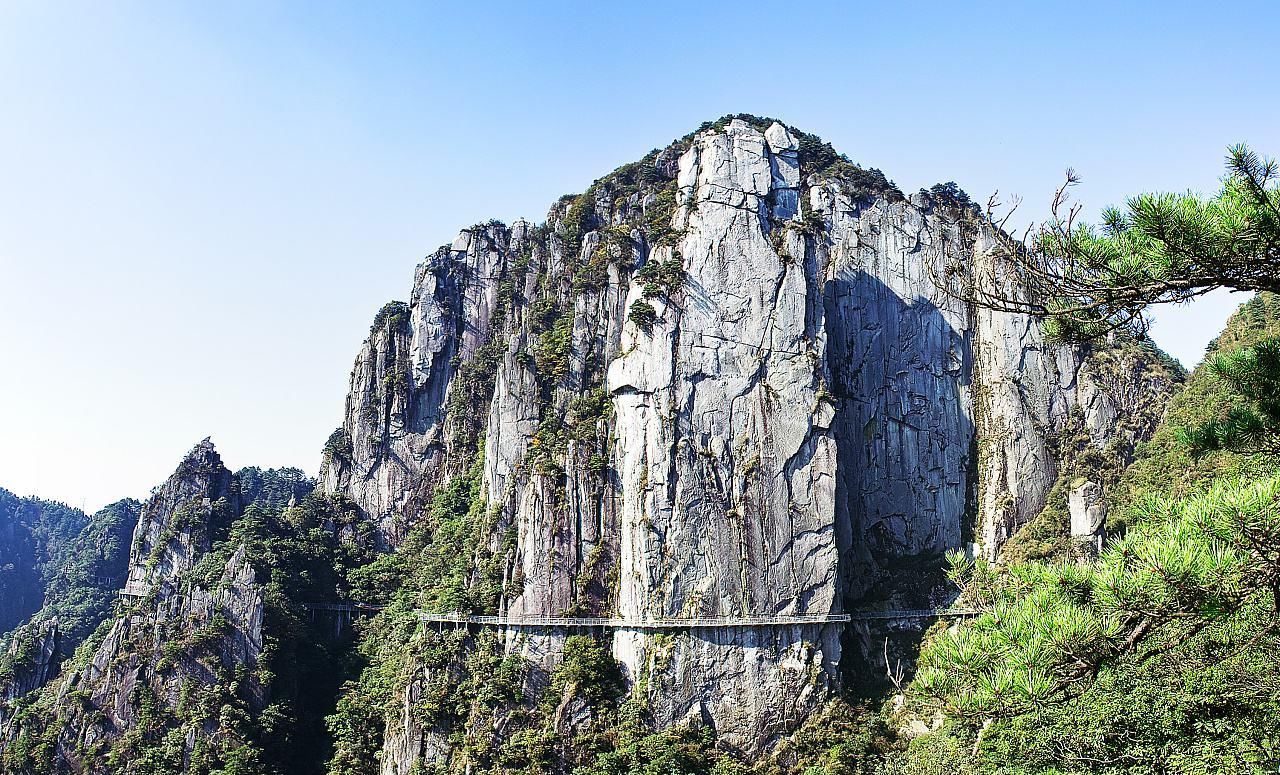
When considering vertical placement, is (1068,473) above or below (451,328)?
below

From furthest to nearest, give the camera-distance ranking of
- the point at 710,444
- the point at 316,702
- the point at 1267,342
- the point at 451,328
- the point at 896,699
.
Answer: the point at 451,328 → the point at 316,702 → the point at 710,444 → the point at 896,699 → the point at 1267,342

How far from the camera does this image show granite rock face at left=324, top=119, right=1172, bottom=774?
99.3ft

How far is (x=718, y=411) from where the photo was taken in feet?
→ 104

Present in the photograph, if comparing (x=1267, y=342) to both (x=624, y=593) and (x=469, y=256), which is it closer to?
(x=624, y=593)

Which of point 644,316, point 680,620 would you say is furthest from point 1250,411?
point 644,316

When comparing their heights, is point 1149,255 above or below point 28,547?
below

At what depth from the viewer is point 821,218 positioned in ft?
131

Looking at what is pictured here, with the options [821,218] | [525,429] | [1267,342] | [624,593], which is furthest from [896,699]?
[1267,342]

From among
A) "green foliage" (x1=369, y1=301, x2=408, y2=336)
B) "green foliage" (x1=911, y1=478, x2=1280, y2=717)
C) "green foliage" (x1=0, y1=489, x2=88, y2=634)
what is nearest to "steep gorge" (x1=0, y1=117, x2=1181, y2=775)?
"green foliage" (x1=369, y1=301, x2=408, y2=336)

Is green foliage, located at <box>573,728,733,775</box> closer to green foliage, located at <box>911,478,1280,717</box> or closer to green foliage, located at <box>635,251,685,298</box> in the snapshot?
green foliage, located at <box>635,251,685,298</box>

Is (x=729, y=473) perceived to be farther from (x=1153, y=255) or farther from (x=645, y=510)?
(x=1153, y=255)

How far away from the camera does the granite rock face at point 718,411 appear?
30266 millimetres

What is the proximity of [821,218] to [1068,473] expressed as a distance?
15202mm

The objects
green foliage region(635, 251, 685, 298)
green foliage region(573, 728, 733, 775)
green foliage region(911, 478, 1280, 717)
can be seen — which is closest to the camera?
green foliage region(911, 478, 1280, 717)
